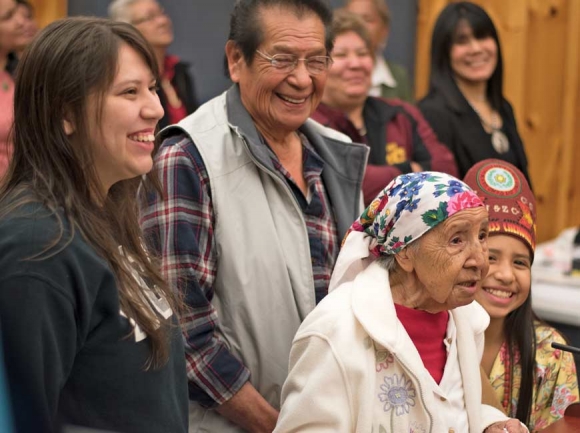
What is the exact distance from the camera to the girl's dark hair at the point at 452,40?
3.53 m

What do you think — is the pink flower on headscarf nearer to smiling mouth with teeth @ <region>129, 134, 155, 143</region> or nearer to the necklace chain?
smiling mouth with teeth @ <region>129, 134, 155, 143</region>

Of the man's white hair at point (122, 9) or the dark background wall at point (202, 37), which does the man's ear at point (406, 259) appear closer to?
the man's white hair at point (122, 9)

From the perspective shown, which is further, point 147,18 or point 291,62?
point 147,18

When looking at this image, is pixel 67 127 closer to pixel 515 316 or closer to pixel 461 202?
pixel 461 202

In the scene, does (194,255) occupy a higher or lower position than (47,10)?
lower

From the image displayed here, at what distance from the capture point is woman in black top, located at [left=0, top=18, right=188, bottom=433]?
4.22 feet

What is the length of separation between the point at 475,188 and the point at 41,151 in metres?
1.21

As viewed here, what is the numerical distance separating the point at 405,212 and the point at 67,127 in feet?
2.21

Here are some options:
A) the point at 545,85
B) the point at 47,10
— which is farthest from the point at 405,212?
the point at 545,85

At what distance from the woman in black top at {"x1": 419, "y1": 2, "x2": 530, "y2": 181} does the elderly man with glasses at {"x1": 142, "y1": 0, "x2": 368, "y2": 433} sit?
1.40m

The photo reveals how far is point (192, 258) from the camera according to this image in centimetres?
196

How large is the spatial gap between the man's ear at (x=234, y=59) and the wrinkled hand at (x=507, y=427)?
0.99 metres

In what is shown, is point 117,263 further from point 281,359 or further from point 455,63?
point 455,63

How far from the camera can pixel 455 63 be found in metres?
3.55
